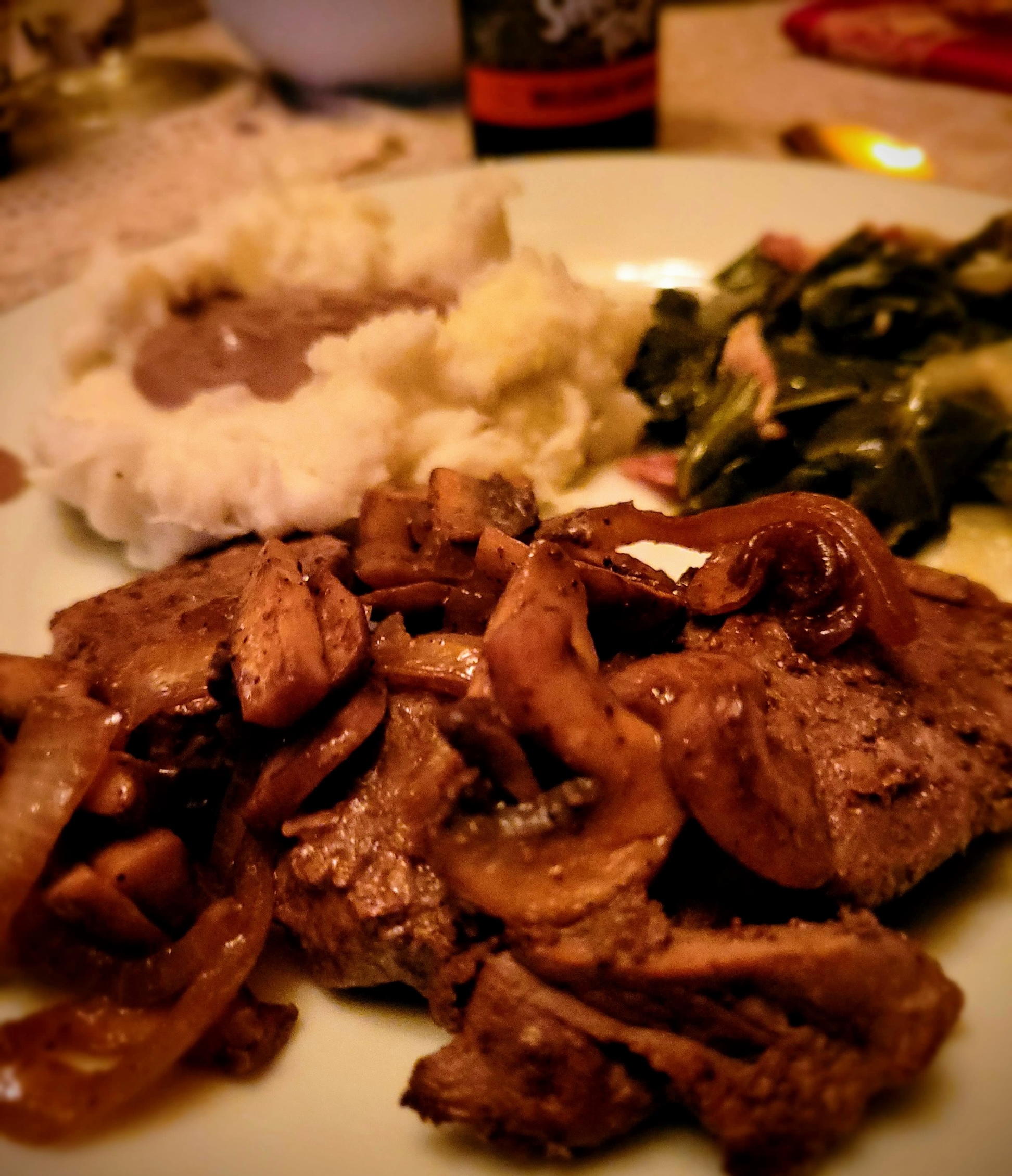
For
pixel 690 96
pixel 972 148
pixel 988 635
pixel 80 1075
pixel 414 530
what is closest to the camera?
pixel 80 1075

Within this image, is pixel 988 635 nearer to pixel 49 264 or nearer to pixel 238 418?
pixel 238 418

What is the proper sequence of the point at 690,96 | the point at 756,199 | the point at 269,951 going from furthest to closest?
the point at 690,96 < the point at 756,199 < the point at 269,951

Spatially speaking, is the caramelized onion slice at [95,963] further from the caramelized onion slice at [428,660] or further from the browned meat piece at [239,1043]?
the caramelized onion slice at [428,660]

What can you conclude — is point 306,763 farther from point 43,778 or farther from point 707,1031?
point 707,1031

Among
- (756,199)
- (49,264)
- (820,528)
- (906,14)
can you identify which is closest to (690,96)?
(906,14)

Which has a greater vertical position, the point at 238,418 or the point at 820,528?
the point at 820,528

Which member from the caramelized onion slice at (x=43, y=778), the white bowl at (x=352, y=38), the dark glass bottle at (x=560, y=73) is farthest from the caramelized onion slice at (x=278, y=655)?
the white bowl at (x=352, y=38)
